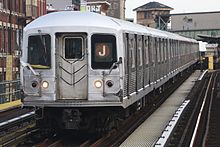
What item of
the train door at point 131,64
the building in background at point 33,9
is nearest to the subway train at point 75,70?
the train door at point 131,64

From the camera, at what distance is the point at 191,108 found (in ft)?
61.4

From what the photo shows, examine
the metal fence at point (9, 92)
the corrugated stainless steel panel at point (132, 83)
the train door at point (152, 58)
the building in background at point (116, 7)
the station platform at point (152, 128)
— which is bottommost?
the station platform at point (152, 128)

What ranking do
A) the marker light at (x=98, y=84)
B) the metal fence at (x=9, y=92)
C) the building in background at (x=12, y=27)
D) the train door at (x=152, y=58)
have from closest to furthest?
the marker light at (x=98, y=84)
the train door at (x=152, y=58)
the metal fence at (x=9, y=92)
the building in background at (x=12, y=27)

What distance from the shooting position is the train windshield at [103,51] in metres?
11.3

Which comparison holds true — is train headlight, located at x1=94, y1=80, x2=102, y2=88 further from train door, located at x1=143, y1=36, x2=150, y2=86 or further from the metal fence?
the metal fence

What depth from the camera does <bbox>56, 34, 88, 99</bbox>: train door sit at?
11.4 metres

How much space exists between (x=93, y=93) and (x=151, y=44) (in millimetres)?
6177

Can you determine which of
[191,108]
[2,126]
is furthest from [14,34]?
[2,126]

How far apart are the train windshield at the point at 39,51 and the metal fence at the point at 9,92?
7.02 meters

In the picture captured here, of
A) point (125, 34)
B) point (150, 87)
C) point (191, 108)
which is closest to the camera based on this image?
point (125, 34)

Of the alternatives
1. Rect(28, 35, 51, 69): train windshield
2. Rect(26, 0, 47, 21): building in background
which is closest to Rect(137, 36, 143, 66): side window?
Rect(28, 35, 51, 69): train windshield

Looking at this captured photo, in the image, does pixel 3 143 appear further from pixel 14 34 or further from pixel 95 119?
pixel 14 34

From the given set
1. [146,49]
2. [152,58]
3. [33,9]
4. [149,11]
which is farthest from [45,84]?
[149,11]

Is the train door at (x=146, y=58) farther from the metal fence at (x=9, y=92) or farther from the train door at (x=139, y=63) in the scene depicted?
the metal fence at (x=9, y=92)
